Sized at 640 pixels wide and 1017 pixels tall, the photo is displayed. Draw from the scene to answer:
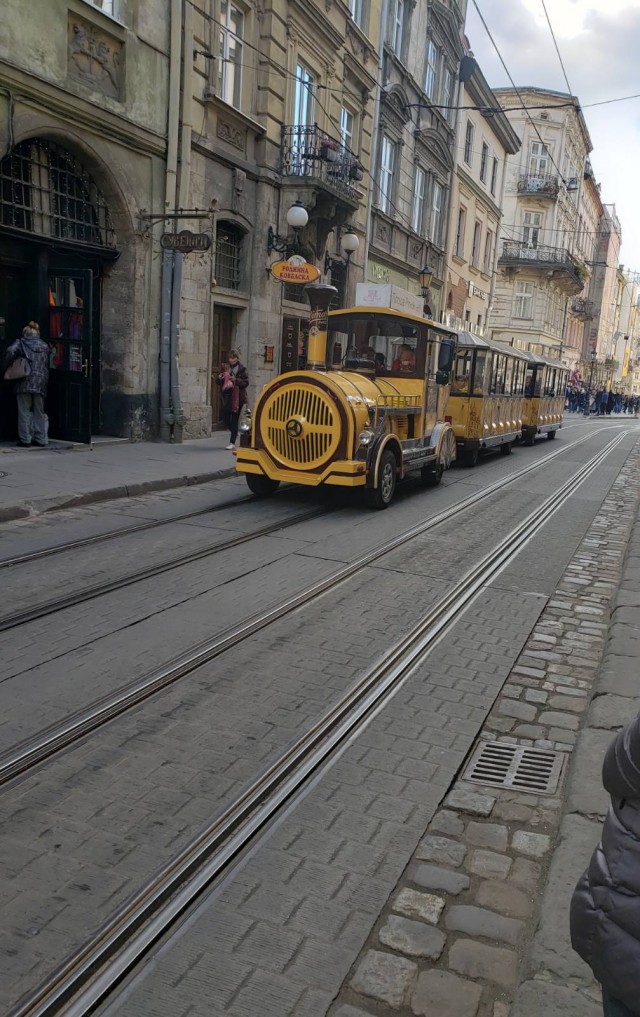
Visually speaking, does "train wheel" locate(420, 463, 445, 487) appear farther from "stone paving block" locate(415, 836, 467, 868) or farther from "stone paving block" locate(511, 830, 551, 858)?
"stone paving block" locate(415, 836, 467, 868)

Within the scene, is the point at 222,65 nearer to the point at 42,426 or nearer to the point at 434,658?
the point at 42,426

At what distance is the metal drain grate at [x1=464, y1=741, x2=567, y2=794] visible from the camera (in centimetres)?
380

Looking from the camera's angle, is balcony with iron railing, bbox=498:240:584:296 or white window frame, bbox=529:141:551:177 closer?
balcony with iron railing, bbox=498:240:584:296

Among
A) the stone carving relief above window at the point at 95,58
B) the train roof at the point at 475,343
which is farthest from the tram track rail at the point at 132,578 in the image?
the train roof at the point at 475,343

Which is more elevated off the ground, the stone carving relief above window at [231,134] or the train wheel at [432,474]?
the stone carving relief above window at [231,134]

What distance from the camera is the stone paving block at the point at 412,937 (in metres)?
2.65

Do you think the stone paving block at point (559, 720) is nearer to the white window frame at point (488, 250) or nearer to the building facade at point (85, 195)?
the building facade at point (85, 195)

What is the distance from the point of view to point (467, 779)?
3.81 m

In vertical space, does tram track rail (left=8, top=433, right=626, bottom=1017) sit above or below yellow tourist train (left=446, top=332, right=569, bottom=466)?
below

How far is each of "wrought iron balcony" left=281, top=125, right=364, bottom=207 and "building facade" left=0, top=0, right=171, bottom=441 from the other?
452 centimetres

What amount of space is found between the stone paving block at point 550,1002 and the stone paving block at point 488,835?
91 cm

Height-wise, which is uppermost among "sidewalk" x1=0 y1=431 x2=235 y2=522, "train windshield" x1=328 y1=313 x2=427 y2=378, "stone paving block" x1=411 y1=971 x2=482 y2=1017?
"train windshield" x1=328 y1=313 x2=427 y2=378

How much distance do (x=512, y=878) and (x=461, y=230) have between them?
3432 cm

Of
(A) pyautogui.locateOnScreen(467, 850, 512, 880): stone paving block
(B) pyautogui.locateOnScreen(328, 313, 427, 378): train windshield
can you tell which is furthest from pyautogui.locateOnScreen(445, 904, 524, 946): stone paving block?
(B) pyautogui.locateOnScreen(328, 313, 427, 378): train windshield
